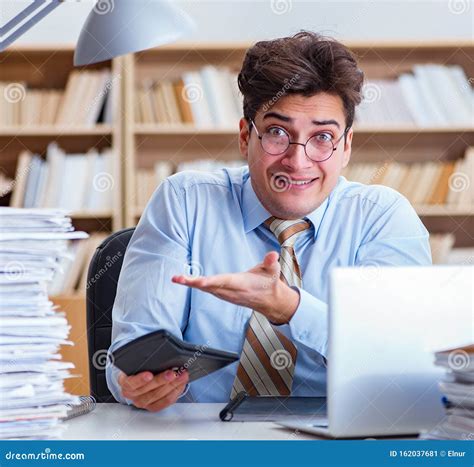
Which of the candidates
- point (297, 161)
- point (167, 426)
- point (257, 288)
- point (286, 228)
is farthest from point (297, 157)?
point (167, 426)

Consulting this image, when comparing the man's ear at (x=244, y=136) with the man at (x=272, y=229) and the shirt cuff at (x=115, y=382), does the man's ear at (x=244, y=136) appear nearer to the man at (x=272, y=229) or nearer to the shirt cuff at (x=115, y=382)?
the man at (x=272, y=229)

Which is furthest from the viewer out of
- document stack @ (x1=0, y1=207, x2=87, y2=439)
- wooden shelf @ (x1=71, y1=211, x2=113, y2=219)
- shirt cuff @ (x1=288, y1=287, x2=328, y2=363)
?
wooden shelf @ (x1=71, y1=211, x2=113, y2=219)

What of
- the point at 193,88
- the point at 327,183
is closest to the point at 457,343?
the point at 327,183

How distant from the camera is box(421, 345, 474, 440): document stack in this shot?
1.07 meters

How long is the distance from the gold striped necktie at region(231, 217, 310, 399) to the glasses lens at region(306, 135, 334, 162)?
23cm

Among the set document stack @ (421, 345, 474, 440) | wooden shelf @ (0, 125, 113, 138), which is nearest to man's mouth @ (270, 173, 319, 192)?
document stack @ (421, 345, 474, 440)

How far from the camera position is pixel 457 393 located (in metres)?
1.09

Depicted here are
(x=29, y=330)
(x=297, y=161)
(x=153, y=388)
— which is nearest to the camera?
(x=29, y=330)

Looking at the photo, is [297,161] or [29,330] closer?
[29,330]

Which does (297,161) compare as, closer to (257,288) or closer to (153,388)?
(257,288)

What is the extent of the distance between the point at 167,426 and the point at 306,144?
77 cm

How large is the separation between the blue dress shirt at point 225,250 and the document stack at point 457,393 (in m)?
0.51

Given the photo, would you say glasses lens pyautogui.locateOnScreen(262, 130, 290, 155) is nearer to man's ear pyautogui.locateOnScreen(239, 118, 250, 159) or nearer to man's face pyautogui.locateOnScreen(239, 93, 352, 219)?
man's face pyautogui.locateOnScreen(239, 93, 352, 219)

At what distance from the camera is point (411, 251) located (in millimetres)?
1774
